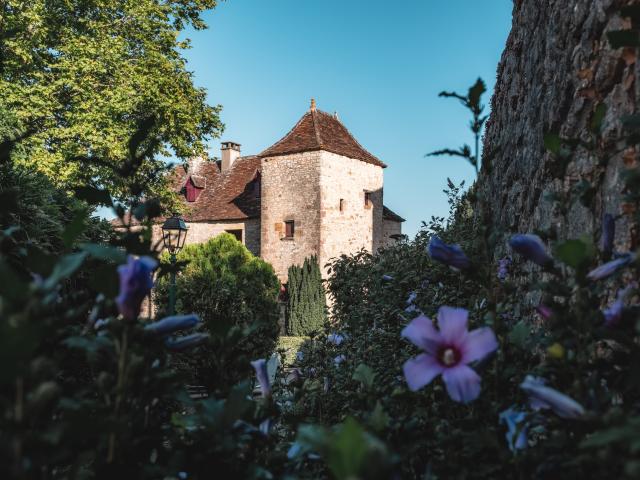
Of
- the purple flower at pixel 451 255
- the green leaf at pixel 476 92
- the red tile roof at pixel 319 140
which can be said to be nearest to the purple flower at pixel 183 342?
the purple flower at pixel 451 255

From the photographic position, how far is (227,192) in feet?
83.6

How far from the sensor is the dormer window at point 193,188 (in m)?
26.1

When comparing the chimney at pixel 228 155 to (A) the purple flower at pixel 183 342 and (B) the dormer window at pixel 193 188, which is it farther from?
(A) the purple flower at pixel 183 342

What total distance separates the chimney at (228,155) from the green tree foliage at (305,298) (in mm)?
7387

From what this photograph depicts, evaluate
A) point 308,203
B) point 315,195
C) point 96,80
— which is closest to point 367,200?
point 315,195

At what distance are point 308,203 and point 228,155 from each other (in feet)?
22.6

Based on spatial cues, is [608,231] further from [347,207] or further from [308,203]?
[347,207]

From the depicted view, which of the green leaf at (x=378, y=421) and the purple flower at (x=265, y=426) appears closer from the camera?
the green leaf at (x=378, y=421)

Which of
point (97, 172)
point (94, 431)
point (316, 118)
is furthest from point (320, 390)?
point (316, 118)

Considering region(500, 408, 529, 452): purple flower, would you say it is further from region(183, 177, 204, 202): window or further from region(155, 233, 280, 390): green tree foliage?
region(183, 177, 204, 202): window

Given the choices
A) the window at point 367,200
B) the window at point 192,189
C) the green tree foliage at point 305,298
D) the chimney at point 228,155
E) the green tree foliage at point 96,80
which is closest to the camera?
the green tree foliage at point 96,80

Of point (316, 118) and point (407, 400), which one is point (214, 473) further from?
point (316, 118)

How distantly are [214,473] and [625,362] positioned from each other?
76cm

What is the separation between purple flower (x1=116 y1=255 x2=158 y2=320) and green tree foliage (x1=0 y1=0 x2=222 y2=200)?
13.6 m
